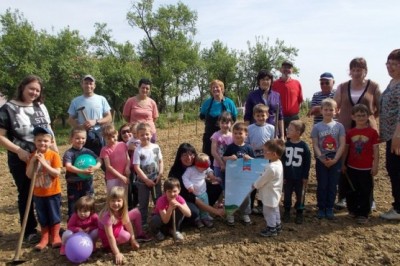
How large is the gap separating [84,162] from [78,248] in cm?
113

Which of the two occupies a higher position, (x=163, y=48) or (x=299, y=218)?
(x=163, y=48)

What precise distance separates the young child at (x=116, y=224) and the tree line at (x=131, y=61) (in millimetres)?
24775

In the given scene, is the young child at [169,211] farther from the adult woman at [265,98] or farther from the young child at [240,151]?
the adult woman at [265,98]

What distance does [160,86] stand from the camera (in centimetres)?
3828

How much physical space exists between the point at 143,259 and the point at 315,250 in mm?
2065

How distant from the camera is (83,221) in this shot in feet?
14.1

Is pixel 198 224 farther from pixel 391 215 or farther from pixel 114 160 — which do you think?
pixel 391 215

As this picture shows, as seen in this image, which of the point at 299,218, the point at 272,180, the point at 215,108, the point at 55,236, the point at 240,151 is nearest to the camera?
the point at 272,180

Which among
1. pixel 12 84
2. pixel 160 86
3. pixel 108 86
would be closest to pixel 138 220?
pixel 12 84

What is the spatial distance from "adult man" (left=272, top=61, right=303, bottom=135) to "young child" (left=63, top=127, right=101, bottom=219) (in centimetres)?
318

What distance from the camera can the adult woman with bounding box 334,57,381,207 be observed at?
513 centimetres

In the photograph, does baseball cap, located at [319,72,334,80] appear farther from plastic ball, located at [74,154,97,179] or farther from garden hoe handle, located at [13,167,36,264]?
garden hoe handle, located at [13,167,36,264]

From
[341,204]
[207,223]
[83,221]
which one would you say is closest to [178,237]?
[207,223]

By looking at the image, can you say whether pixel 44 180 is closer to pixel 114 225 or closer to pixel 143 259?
pixel 114 225
